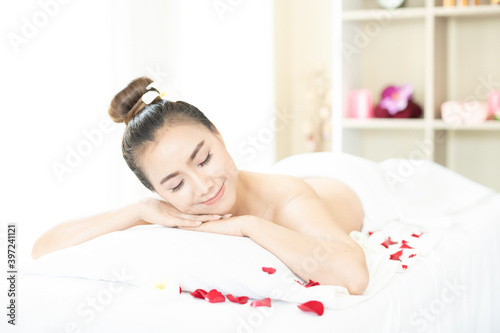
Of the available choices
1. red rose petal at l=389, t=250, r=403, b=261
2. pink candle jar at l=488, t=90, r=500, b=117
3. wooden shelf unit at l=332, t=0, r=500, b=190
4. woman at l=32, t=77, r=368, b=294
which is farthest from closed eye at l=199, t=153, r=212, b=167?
pink candle jar at l=488, t=90, r=500, b=117

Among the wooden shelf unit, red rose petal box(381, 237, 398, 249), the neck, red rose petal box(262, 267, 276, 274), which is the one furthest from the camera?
the wooden shelf unit

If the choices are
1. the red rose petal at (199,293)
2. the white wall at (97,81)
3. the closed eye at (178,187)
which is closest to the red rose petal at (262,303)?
the red rose petal at (199,293)

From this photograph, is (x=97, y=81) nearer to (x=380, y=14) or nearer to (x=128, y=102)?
(x=380, y=14)

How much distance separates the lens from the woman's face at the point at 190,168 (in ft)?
4.95

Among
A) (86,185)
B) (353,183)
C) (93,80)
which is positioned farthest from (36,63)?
(353,183)

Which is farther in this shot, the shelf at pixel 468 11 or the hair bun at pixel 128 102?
the shelf at pixel 468 11

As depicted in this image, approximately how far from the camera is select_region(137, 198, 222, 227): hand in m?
1.60

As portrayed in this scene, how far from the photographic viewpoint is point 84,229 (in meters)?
1.70

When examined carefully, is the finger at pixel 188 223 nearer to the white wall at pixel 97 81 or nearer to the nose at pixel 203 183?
the nose at pixel 203 183

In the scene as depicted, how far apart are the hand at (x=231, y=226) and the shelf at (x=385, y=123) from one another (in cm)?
205

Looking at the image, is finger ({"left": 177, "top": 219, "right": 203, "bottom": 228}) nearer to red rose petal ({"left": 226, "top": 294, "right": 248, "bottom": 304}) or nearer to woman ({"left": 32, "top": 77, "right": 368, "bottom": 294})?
woman ({"left": 32, "top": 77, "right": 368, "bottom": 294})

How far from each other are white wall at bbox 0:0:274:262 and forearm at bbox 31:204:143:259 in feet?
0.37

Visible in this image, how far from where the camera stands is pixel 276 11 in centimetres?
395

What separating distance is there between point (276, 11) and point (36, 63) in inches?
66.1
